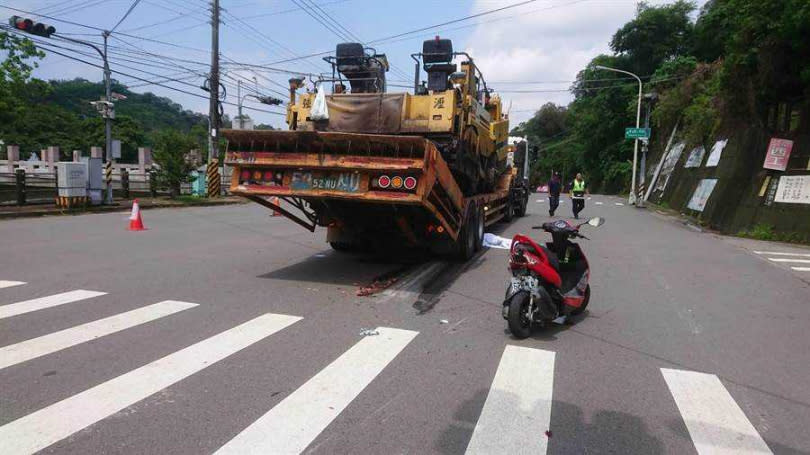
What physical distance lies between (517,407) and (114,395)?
110 inches

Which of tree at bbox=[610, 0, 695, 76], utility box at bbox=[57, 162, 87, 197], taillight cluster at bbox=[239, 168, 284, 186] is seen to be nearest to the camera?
taillight cluster at bbox=[239, 168, 284, 186]

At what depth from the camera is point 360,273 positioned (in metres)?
8.52

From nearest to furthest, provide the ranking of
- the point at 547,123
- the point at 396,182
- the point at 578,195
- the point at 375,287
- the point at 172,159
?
the point at 396,182, the point at 375,287, the point at 578,195, the point at 172,159, the point at 547,123

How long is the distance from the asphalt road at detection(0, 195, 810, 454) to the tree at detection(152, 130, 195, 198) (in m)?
16.9

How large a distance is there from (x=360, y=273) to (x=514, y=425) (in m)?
5.23

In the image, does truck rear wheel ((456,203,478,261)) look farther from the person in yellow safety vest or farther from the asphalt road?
the person in yellow safety vest

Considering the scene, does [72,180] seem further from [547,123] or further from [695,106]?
[547,123]

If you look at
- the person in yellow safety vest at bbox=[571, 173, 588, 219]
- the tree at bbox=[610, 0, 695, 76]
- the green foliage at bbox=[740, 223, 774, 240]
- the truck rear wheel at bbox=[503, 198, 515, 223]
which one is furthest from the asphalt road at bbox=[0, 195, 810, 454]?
the tree at bbox=[610, 0, 695, 76]

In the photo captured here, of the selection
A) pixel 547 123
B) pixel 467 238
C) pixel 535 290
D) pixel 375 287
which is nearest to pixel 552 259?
pixel 535 290

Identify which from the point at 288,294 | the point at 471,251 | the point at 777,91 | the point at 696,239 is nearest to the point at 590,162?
the point at 777,91

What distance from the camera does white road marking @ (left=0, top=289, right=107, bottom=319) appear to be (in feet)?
19.4

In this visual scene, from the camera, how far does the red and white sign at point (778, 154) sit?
1552 cm

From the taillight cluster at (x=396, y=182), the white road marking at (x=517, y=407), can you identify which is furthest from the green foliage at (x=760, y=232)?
the white road marking at (x=517, y=407)

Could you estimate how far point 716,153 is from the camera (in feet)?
75.7
